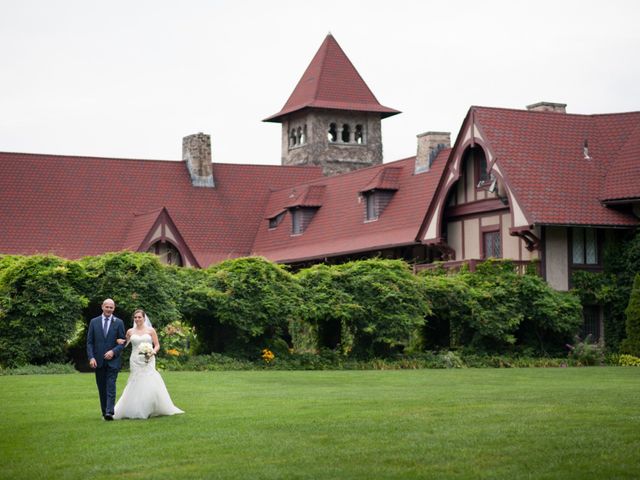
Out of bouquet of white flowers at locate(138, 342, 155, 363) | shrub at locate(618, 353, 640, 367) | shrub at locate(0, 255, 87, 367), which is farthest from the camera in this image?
shrub at locate(618, 353, 640, 367)

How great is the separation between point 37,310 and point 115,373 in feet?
49.3

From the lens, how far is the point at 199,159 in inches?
2405

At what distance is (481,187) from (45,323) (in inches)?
626

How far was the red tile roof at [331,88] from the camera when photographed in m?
78.2

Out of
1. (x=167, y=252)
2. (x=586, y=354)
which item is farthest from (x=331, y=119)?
(x=586, y=354)

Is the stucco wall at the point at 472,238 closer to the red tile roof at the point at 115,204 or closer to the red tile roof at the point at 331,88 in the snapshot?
the red tile roof at the point at 115,204

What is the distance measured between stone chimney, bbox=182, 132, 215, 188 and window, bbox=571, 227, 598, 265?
23.6 metres

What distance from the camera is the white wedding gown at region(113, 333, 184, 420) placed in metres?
19.6

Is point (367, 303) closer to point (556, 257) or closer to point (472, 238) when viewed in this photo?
point (556, 257)

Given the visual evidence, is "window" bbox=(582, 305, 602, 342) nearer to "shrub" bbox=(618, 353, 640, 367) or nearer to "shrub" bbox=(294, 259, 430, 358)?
"shrub" bbox=(618, 353, 640, 367)

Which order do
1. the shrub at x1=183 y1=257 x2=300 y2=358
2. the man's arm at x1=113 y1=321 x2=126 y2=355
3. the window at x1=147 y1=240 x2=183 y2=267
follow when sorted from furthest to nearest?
the window at x1=147 y1=240 x2=183 y2=267 < the shrub at x1=183 y1=257 x2=300 y2=358 < the man's arm at x1=113 y1=321 x2=126 y2=355

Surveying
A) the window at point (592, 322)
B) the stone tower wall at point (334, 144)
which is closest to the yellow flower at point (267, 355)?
the window at point (592, 322)

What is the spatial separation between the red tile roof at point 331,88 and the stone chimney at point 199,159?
649 inches

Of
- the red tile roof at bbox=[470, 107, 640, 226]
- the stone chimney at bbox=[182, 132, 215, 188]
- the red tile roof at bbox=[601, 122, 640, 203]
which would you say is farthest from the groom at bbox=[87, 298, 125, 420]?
the stone chimney at bbox=[182, 132, 215, 188]
